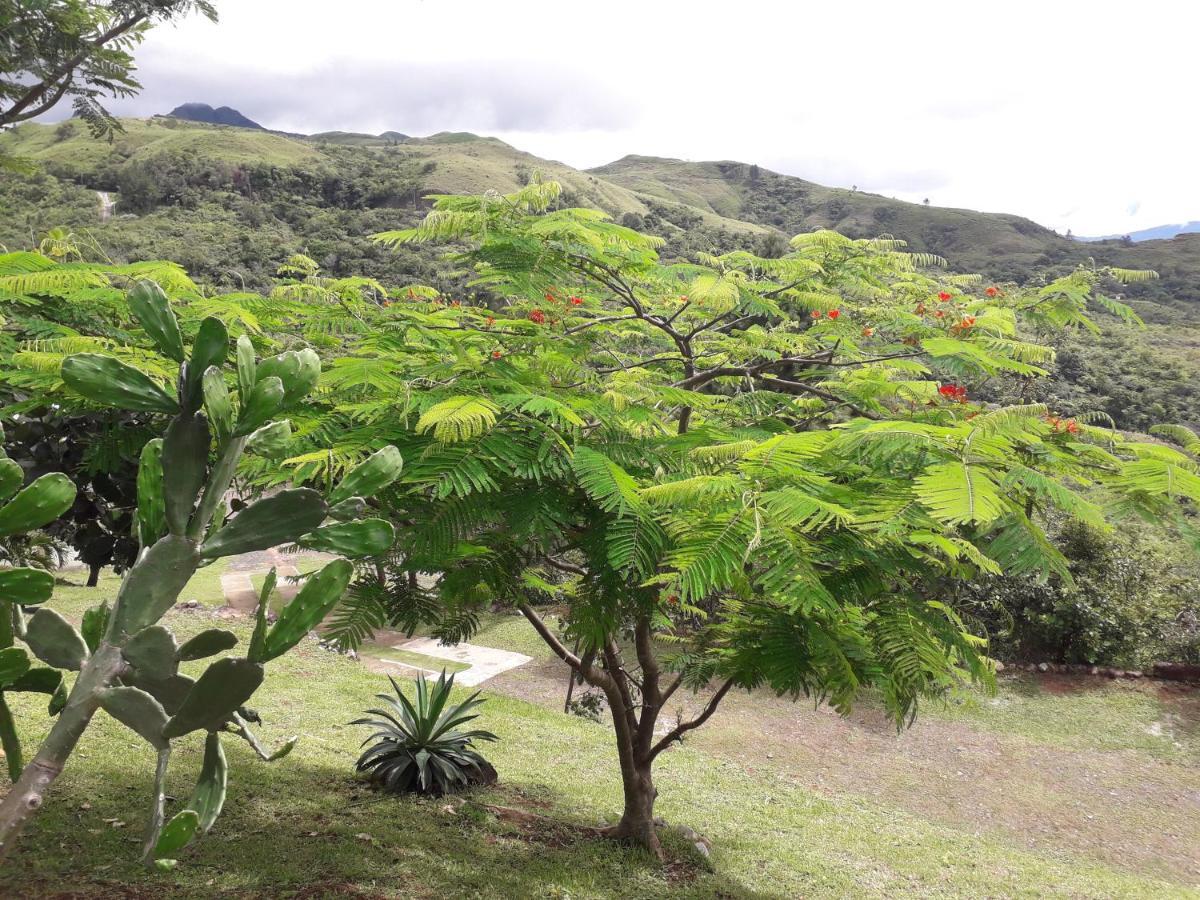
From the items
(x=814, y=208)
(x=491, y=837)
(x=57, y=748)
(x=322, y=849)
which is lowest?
(x=491, y=837)

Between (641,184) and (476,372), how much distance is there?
376ft

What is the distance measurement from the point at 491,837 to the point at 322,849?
4.07 ft

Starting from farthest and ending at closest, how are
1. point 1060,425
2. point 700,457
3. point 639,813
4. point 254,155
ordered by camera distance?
point 254,155 → point 639,813 → point 1060,425 → point 700,457

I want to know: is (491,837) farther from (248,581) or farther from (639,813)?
(248,581)

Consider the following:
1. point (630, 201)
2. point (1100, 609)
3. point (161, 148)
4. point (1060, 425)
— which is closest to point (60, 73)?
point (1060, 425)

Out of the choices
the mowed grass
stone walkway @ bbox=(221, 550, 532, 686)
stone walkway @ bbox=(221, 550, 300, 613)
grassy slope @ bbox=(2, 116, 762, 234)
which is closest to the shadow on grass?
the mowed grass

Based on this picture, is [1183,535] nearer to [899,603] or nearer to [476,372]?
[899,603]

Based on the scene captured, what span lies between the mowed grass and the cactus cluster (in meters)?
3.02

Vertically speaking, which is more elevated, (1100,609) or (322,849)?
(322,849)

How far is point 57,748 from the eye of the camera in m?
1.19

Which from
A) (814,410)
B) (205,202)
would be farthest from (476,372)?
(205,202)

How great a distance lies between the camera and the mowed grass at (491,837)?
402 cm

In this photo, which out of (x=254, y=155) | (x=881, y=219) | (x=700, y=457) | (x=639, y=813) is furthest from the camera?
(x=881, y=219)

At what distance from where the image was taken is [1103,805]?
873cm
